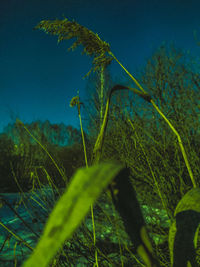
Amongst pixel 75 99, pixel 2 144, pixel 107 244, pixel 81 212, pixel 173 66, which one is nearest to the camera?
pixel 81 212

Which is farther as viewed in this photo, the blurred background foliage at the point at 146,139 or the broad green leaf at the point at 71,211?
the blurred background foliage at the point at 146,139

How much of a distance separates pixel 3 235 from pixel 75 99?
163cm

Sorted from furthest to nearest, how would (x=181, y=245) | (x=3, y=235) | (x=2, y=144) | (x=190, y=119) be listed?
(x=2, y=144) < (x=190, y=119) < (x=3, y=235) < (x=181, y=245)

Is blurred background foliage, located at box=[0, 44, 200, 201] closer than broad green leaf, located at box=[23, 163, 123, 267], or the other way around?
broad green leaf, located at box=[23, 163, 123, 267]

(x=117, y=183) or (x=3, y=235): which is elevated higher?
(x=117, y=183)

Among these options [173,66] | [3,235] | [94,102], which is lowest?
[3,235]

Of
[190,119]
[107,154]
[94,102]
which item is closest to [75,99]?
[190,119]

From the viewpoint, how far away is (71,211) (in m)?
0.16

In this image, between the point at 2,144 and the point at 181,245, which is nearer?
the point at 181,245

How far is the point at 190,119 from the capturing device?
1972 millimetres

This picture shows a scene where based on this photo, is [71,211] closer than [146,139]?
Yes

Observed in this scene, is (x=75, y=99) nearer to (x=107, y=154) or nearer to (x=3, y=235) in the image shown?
(x=3, y=235)

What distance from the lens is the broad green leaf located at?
15 cm

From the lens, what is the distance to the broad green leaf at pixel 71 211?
15 cm
